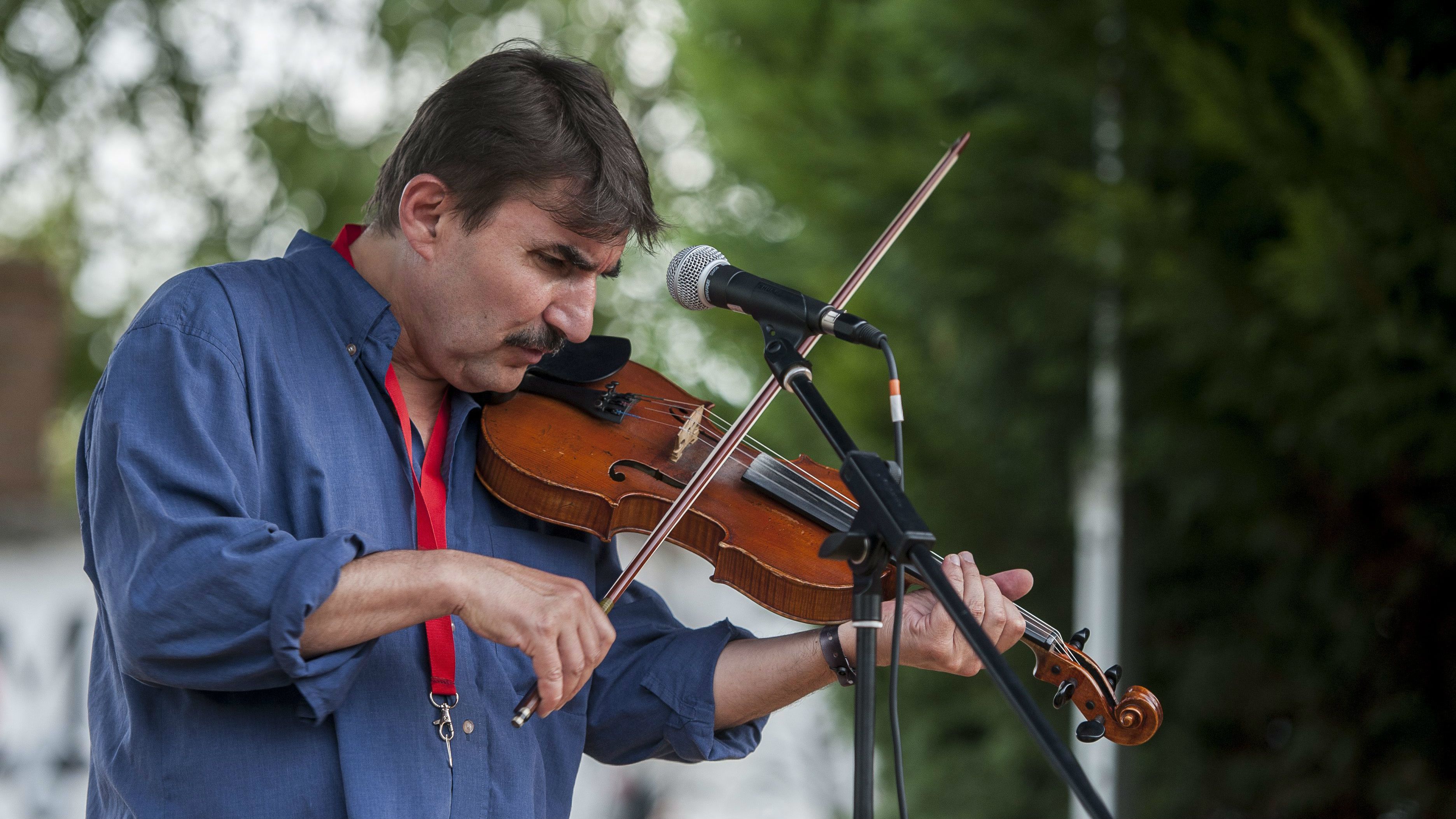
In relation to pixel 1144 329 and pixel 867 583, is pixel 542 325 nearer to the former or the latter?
pixel 867 583

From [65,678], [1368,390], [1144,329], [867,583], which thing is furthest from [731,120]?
[65,678]

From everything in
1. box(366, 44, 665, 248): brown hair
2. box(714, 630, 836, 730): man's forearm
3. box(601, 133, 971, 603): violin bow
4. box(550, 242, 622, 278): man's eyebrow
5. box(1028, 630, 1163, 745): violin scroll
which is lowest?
box(1028, 630, 1163, 745): violin scroll

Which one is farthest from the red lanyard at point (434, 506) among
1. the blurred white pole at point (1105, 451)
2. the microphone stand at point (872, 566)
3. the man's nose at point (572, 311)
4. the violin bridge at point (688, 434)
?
the blurred white pole at point (1105, 451)

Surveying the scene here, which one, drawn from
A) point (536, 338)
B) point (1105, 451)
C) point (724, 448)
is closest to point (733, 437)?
point (724, 448)

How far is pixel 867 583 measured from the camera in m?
1.22

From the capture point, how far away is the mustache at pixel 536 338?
1.61 m

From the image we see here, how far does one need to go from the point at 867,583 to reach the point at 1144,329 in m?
2.20

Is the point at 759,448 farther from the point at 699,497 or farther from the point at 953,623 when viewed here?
the point at 953,623

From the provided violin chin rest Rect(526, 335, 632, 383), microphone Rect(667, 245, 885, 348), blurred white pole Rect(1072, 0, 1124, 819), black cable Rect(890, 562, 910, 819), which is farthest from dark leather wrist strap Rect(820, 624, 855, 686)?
blurred white pole Rect(1072, 0, 1124, 819)

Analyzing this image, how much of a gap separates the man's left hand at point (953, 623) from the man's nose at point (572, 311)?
544 millimetres

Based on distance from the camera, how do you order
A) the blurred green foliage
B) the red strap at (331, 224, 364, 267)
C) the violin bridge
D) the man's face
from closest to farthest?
1. the man's face
2. the red strap at (331, 224, 364, 267)
3. the violin bridge
4. the blurred green foliage

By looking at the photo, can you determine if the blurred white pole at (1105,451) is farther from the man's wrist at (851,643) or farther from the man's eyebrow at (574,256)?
the man's eyebrow at (574,256)

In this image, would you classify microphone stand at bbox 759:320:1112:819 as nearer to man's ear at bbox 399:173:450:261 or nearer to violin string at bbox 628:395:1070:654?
violin string at bbox 628:395:1070:654

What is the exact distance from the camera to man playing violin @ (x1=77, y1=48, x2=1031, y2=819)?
1.21 m
